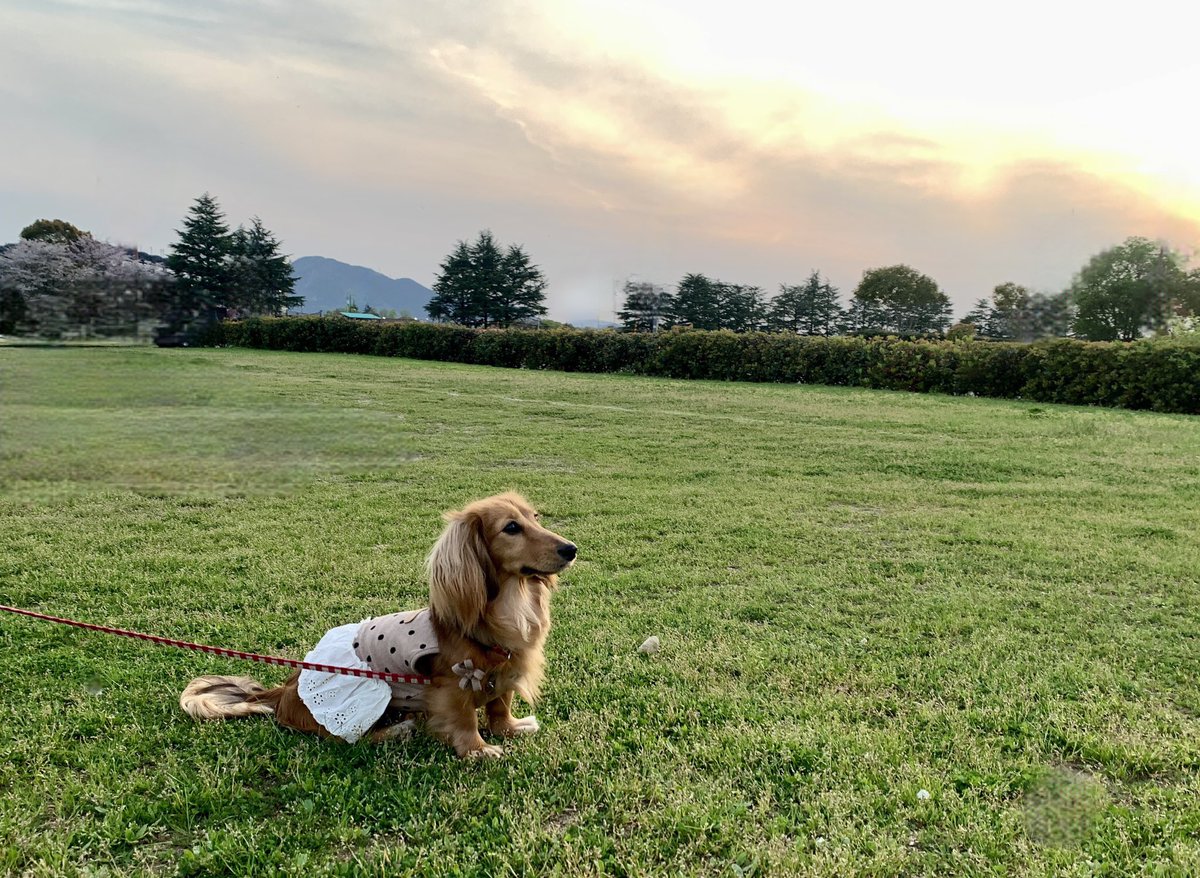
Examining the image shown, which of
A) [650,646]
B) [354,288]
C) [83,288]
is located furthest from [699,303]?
[650,646]

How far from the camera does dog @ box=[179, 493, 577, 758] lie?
2.86 m

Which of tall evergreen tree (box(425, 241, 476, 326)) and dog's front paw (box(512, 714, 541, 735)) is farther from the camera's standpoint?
tall evergreen tree (box(425, 241, 476, 326))

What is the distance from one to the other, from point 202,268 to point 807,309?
4018 cm

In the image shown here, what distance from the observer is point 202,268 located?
27.8 metres

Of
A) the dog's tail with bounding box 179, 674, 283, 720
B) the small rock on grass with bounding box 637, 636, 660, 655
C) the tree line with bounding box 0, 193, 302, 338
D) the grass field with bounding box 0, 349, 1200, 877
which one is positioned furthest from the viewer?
the tree line with bounding box 0, 193, 302, 338

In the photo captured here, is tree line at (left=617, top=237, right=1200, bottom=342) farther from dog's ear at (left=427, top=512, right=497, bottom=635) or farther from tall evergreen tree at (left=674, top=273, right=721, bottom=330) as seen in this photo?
dog's ear at (left=427, top=512, right=497, bottom=635)

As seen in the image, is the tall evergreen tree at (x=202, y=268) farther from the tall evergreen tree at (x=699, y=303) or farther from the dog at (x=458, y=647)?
the tall evergreen tree at (x=699, y=303)

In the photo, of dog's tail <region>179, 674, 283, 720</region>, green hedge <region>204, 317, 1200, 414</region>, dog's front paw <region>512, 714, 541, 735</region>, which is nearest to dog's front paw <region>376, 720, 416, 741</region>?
dog's front paw <region>512, 714, 541, 735</region>

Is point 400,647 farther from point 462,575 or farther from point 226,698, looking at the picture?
point 226,698

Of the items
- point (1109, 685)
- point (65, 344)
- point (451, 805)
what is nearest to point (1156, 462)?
point (1109, 685)

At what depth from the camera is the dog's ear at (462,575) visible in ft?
9.30

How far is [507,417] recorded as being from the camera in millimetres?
12859

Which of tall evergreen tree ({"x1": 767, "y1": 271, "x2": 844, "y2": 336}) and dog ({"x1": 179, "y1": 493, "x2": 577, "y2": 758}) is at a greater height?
tall evergreen tree ({"x1": 767, "y1": 271, "x2": 844, "y2": 336})

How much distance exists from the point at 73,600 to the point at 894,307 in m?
56.1
